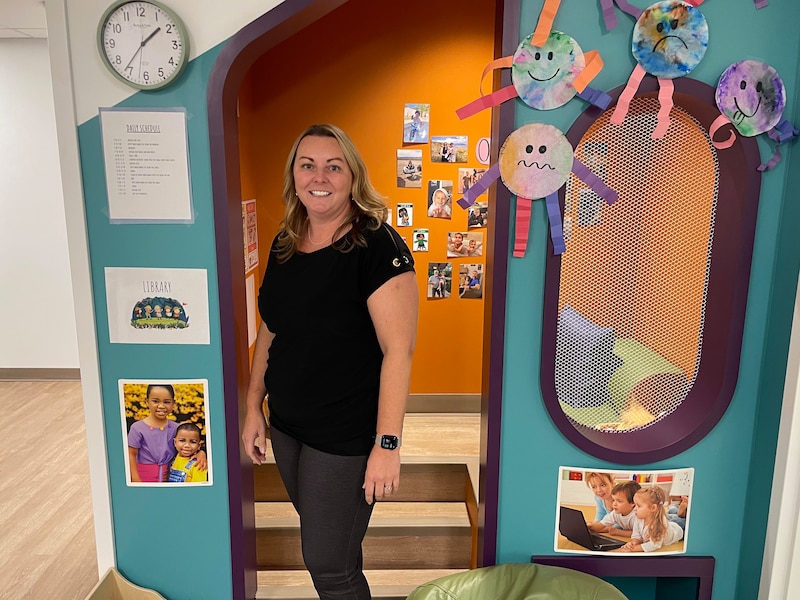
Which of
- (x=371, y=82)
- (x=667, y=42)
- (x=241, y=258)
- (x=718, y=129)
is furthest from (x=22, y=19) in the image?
(x=718, y=129)

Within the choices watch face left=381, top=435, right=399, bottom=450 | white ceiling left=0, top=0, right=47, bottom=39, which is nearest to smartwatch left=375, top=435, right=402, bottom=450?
watch face left=381, top=435, right=399, bottom=450

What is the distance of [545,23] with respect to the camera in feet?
4.80

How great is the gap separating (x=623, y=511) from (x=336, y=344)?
3.15 ft

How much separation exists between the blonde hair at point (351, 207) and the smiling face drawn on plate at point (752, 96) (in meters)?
0.87

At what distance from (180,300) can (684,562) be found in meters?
1.59

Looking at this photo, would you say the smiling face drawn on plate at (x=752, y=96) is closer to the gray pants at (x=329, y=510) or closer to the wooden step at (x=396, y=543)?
the gray pants at (x=329, y=510)

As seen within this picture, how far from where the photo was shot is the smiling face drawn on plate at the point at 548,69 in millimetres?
1476

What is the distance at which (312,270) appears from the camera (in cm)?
146

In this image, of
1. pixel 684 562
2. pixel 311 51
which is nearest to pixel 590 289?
pixel 684 562

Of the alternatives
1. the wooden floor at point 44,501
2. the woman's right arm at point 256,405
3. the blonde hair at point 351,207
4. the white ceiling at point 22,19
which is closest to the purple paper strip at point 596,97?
the blonde hair at point 351,207

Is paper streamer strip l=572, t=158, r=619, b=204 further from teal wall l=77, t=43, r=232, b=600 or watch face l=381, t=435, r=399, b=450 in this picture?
teal wall l=77, t=43, r=232, b=600

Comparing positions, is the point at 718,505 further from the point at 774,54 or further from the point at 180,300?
the point at 180,300

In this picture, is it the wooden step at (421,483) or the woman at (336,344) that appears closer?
the woman at (336,344)

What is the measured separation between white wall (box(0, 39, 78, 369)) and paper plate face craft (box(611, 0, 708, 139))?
12.9 feet
